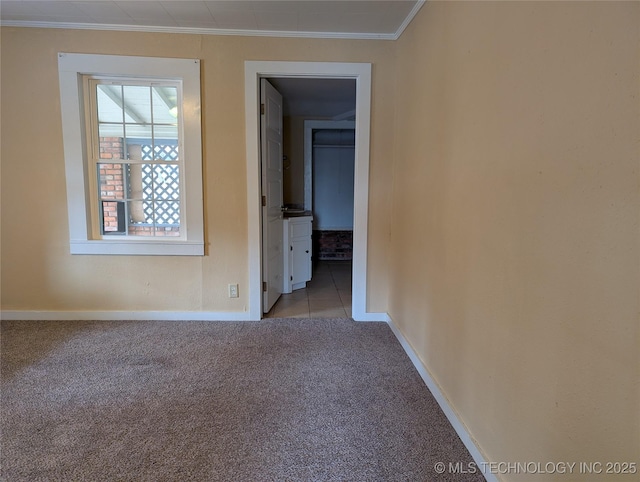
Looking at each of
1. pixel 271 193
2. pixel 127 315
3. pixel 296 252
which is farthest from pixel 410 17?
pixel 127 315

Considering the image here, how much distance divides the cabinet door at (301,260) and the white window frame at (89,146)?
1.34 m

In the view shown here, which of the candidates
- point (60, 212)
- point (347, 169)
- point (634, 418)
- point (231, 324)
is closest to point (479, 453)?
point (634, 418)

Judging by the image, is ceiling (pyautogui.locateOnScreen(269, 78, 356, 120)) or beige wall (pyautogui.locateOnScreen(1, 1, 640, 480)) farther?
ceiling (pyautogui.locateOnScreen(269, 78, 356, 120))

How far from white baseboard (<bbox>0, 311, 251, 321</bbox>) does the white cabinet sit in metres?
1.02

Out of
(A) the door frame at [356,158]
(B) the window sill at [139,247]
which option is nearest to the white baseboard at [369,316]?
(A) the door frame at [356,158]

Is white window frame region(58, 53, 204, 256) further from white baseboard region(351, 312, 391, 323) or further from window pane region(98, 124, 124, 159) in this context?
white baseboard region(351, 312, 391, 323)

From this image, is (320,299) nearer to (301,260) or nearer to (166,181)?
(301,260)

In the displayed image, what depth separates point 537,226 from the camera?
4.07 feet

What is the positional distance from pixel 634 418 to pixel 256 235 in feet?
9.00

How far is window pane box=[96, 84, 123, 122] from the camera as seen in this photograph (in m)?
3.14

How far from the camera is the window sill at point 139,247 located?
10.5ft

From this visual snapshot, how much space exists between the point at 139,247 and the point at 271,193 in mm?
1256

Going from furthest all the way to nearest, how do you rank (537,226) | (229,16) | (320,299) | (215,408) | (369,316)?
1. (320,299)
2. (369,316)
3. (229,16)
4. (215,408)
5. (537,226)

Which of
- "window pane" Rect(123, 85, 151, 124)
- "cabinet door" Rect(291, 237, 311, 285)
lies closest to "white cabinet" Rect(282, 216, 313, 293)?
"cabinet door" Rect(291, 237, 311, 285)
